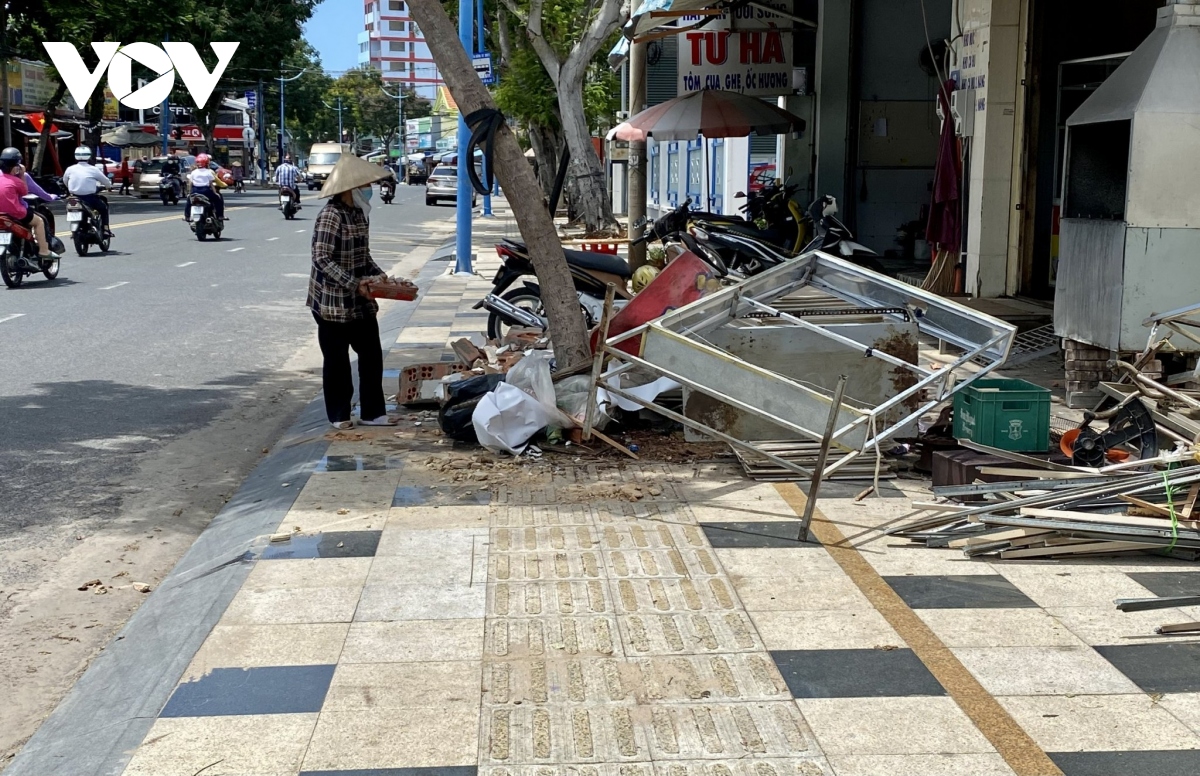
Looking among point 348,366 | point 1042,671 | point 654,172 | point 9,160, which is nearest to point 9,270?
point 9,160

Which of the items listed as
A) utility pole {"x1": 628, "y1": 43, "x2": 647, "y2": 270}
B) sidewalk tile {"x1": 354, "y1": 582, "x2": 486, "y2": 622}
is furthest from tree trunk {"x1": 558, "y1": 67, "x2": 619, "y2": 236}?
Answer: sidewalk tile {"x1": 354, "y1": 582, "x2": 486, "y2": 622}

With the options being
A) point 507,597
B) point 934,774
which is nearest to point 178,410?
point 507,597

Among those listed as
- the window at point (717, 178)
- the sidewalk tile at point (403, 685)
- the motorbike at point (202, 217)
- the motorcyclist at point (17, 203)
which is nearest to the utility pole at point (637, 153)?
the window at point (717, 178)

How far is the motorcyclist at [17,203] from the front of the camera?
16125 mm

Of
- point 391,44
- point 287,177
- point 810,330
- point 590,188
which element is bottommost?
point 810,330

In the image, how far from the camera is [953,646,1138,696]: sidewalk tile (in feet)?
13.1

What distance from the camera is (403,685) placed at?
13.4ft

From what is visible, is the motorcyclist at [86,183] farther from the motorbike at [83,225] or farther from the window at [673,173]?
the window at [673,173]

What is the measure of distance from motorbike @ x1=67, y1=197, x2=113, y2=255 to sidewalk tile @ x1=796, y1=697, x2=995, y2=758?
19.1 m

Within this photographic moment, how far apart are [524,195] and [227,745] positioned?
4816mm

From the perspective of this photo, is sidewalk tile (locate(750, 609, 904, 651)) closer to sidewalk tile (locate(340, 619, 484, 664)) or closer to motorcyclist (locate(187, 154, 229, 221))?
sidewalk tile (locate(340, 619, 484, 664))

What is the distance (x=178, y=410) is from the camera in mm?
9266

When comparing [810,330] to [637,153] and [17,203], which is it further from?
[17,203]

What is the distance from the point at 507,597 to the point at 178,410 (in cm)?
514
